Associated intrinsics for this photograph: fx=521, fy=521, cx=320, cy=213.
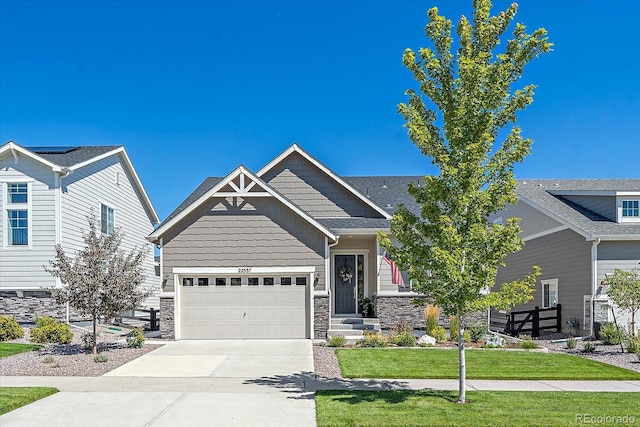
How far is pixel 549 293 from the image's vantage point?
21484 millimetres

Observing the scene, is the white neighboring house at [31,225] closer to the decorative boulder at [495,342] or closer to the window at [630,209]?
the decorative boulder at [495,342]

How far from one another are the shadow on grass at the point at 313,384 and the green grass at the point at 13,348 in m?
7.69

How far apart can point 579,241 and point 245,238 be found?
11962 millimetres

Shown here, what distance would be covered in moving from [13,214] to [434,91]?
1682cm

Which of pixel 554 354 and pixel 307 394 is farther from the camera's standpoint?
pixel 554 354

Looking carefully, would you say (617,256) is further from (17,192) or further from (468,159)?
(17,192)

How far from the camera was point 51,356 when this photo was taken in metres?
13.7

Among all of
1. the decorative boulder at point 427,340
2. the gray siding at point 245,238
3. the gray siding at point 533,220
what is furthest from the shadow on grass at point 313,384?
the gray siding at point 533,220

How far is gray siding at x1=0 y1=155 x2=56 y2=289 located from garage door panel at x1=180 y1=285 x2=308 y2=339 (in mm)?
5760

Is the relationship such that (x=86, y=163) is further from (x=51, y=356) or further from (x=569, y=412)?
(x=569, y=412)

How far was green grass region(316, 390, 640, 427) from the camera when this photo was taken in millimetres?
7590

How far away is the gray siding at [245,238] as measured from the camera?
17375 millimetres

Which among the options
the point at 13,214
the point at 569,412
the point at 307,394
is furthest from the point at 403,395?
the point at 13,214

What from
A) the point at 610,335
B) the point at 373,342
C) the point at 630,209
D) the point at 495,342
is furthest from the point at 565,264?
the point at 373,342
